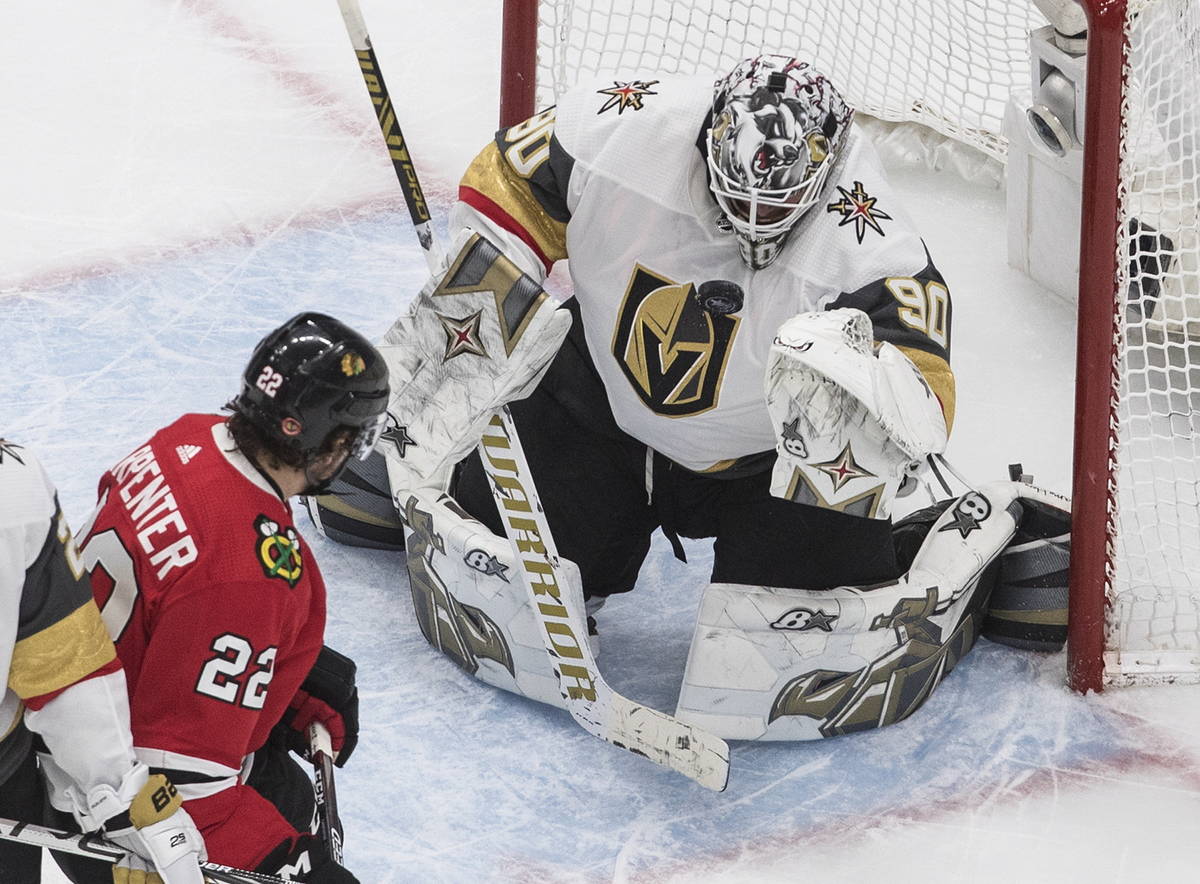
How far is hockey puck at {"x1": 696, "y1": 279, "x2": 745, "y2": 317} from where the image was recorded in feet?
8.47

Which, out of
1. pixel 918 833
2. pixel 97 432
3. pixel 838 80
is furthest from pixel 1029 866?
pixel 838 80

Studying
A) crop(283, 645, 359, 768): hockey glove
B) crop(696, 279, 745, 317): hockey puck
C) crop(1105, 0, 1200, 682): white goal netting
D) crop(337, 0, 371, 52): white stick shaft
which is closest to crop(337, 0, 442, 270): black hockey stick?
crop(337, 0, 371, 52): white stick shaft

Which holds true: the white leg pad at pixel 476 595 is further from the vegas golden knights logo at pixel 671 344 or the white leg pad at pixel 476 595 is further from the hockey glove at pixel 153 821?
the hockey glove at pixel 153 821

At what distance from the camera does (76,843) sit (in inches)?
71.7

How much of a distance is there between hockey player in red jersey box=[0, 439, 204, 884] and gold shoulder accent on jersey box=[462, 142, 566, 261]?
1.09 metres

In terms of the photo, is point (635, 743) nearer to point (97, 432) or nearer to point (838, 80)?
point (97, 432)

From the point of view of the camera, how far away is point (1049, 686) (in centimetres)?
293

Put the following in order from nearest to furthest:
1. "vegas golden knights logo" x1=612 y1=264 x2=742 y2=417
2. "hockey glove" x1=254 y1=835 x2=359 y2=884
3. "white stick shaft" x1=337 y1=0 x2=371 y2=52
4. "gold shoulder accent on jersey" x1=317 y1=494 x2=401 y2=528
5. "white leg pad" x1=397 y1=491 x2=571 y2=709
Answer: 1. "hockey glove" x1=254 y1=835 x2=359 y2=884
2. "vegas golden knights logo" x1=612 y1=264 x2=742 y2=417
3. "white leg pad" x1=397 y1=491 x2=571 y2=709
4. "white stick shaft" x1=337 y1=0 x2=371 y2=52
5. "gold shoulder accent on jersey" x1=317 y1=494 x2=401 y2=528

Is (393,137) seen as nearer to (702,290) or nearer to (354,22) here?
(354,22)

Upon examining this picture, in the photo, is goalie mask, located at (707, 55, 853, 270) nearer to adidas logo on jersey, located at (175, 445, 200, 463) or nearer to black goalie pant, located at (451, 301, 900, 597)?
black goalie pant, located at (451, 301, 900, 597)

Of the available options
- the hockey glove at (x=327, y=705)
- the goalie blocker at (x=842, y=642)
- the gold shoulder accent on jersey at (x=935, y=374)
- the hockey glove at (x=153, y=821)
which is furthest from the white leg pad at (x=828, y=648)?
the hockey glove at (x=153, y=821)

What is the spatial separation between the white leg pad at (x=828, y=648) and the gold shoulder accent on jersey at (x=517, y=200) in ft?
1.98

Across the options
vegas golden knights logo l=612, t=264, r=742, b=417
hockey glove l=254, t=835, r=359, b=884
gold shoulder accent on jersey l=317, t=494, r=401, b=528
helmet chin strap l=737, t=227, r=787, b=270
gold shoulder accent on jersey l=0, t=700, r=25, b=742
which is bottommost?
gold shoulder accent on jersey l=317, t=494, r=401, b=528

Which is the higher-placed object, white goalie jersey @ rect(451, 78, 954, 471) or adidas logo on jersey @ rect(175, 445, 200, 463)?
adidas logo on jersey @ rect(175, 445, 200, 463)
